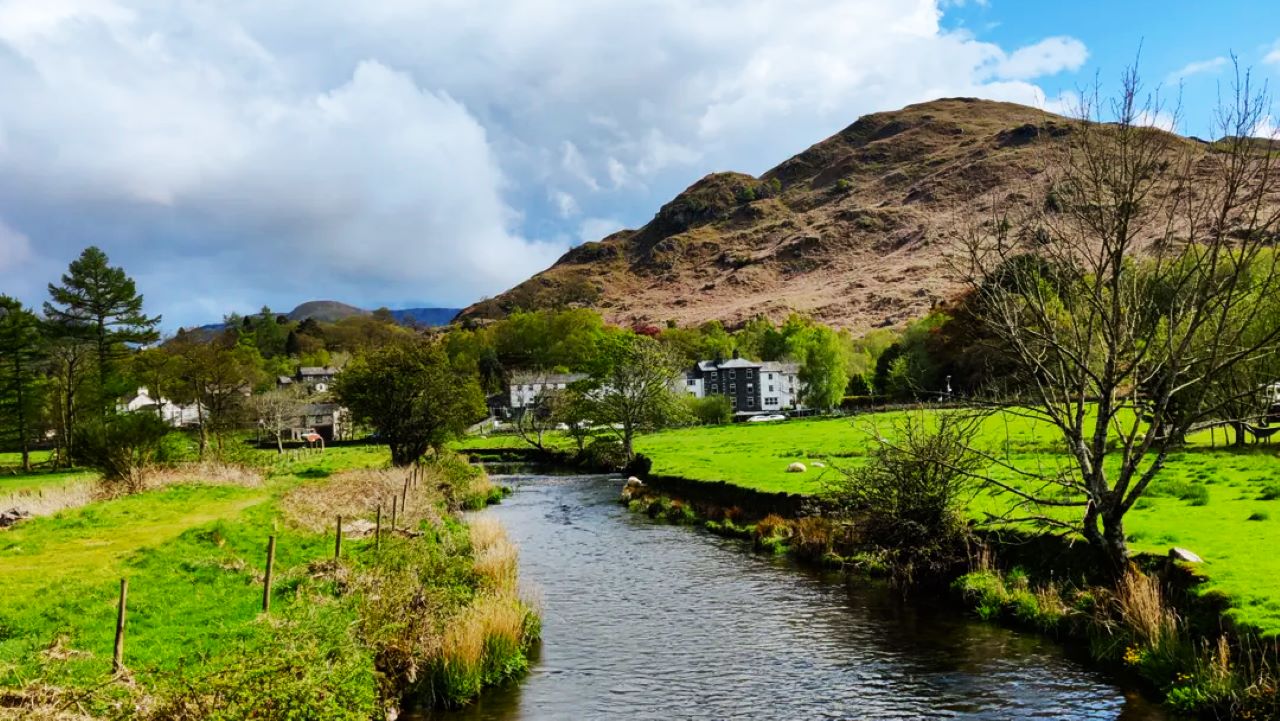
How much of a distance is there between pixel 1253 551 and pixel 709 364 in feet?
482

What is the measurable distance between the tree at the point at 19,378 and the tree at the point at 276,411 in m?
30.4

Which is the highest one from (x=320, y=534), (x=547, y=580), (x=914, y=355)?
(x=914, y=355)

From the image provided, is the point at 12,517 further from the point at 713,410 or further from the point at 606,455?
the point at 713,410

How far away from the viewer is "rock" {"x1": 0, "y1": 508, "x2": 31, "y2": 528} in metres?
28.5

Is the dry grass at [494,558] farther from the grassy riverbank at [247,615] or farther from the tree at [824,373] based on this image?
the tree at [824,373]

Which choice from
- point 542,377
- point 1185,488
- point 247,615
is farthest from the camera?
point 542,377

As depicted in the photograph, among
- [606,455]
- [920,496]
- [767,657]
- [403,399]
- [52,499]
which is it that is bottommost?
[767,657]

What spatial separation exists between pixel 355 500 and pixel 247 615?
1983cm

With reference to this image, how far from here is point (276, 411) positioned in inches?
4225

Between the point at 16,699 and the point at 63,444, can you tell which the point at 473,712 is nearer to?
the point at 16,699

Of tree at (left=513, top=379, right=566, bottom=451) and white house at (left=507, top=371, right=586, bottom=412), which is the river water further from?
white house at (left=507, top=371, right=586, bottom=412)

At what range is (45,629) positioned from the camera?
15195mm

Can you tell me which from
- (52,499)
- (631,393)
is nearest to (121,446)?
(52,499)

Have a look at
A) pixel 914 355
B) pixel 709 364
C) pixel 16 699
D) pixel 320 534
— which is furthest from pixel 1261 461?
pixel 709 364
